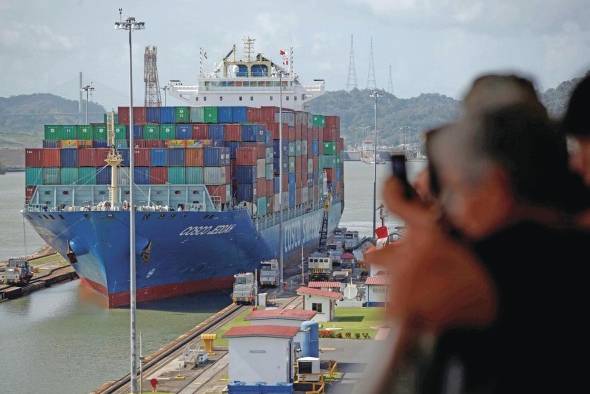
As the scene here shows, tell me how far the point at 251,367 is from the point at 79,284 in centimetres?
2529

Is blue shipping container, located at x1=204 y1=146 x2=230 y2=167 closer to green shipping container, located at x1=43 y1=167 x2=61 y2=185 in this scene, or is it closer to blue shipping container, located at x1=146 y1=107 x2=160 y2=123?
green shipping container, located at x1=43 y1=167 x2=61 y2=185

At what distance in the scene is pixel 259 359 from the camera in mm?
20922

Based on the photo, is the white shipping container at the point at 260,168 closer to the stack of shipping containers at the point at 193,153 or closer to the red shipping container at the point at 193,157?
the stack of shipping containers at the point at 193,153

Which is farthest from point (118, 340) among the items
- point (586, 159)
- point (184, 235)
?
point (586, 159)

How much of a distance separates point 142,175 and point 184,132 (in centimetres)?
323

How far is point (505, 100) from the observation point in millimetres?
1314

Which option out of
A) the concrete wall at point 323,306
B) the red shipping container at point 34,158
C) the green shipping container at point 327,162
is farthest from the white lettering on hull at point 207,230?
the green shipping container at point 327,162

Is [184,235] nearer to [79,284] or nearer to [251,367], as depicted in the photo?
[79,284]

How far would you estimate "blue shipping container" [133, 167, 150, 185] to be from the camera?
38.6 m

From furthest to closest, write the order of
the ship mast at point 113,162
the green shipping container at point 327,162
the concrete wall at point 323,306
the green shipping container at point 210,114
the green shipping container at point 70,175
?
the green shipping container at point 327,162 < the green shipping container at point 210,114 < the green shipping container at point 70,175 < the ship mast at point 113,162 < the concrete wall at point 323,306

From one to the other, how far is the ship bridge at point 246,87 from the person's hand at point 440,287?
5437 cm

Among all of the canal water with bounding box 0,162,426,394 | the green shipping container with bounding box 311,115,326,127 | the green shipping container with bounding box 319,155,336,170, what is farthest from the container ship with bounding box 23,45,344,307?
the green shipping container with bounding box 319,155,336,170

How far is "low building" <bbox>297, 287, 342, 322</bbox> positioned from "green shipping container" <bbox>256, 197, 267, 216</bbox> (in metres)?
11.8

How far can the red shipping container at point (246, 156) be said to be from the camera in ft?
132
